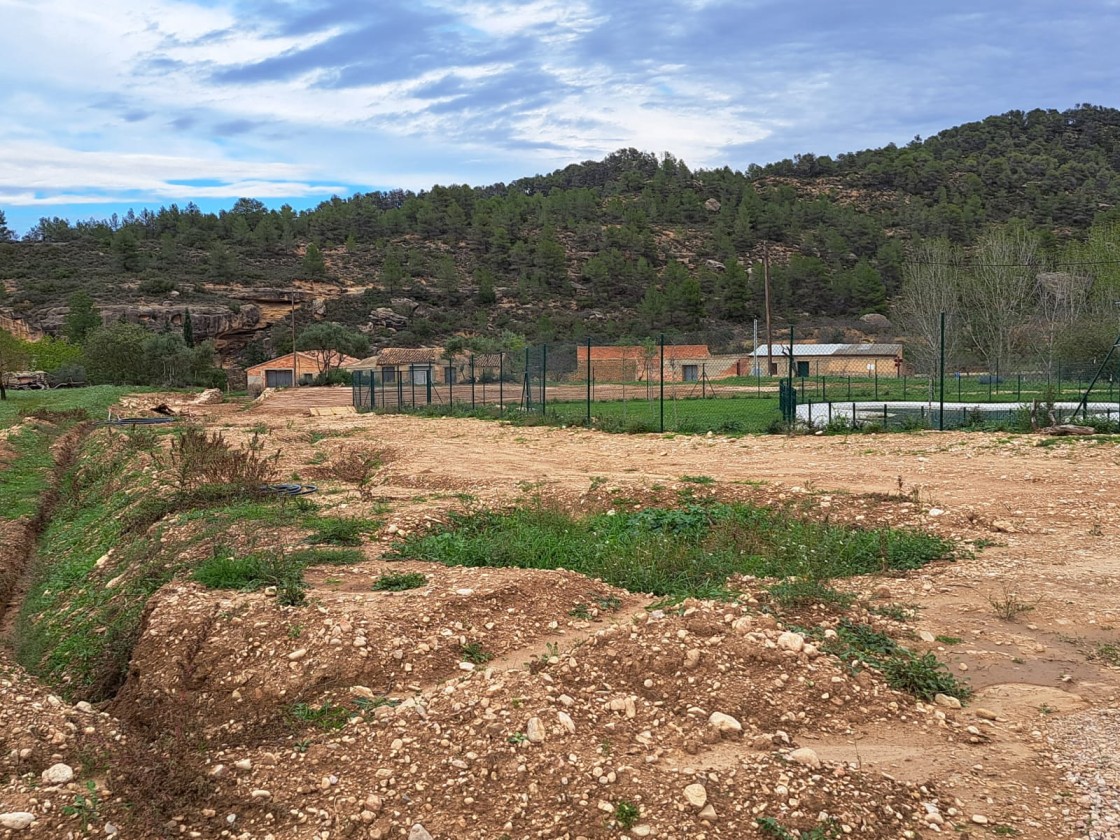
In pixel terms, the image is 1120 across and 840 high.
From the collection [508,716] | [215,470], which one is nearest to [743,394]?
[215,470]

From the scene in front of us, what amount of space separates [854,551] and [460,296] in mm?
70721

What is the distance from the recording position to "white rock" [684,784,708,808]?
3.62 metres

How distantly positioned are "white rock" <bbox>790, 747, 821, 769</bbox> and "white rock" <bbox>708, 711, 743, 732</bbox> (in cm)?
33

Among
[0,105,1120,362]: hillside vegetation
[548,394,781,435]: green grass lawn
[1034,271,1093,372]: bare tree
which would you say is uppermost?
[0,105,1120,362]: hillside vegetation

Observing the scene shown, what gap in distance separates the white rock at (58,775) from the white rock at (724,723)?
3.04 m

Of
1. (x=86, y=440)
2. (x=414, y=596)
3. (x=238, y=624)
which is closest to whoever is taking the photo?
(x=238, y=624)

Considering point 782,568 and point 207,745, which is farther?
point 782,568

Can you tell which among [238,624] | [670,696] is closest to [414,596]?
[238,624]

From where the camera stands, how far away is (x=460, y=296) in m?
76.4

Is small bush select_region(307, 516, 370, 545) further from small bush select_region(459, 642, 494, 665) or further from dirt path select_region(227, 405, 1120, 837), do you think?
small bush select_region(459, 642, 494, 665)

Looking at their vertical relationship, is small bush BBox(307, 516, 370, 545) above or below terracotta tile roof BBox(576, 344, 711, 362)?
below

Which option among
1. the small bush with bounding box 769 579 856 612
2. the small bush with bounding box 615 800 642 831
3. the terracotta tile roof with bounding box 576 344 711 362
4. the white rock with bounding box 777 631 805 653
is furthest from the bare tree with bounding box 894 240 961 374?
the small bush with bounding box 615 800 642 831

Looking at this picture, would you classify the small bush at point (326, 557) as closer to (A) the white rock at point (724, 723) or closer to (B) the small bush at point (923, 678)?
(A) the white rock at point (724, 723)

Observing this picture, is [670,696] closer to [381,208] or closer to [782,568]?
[782,568]
